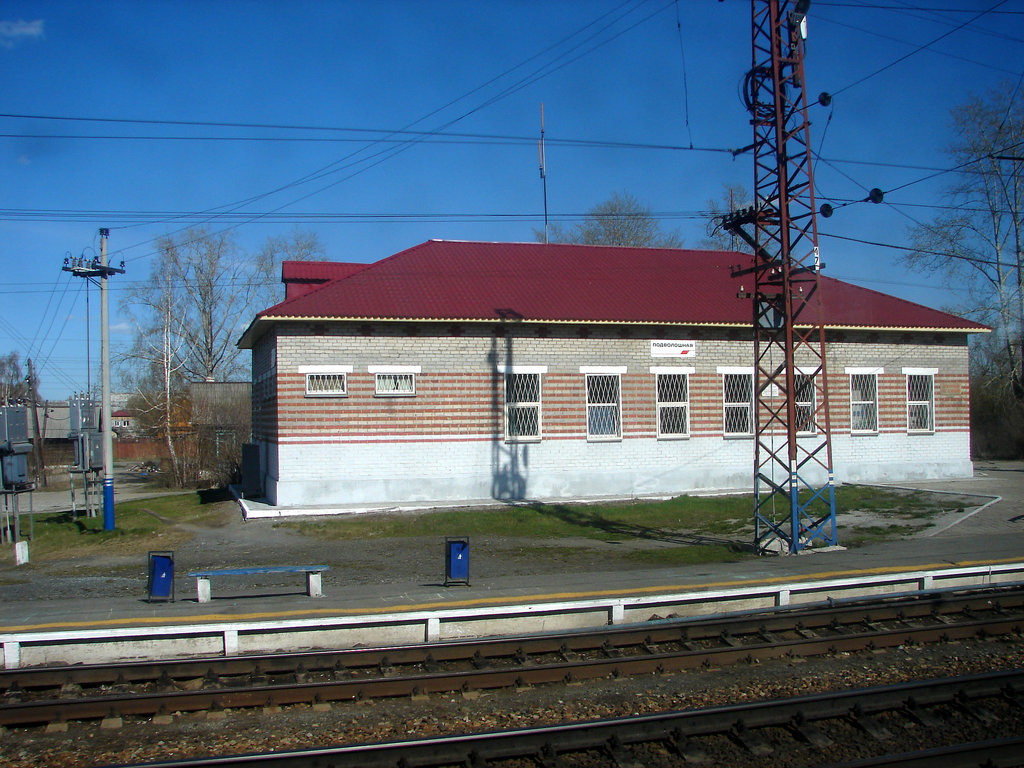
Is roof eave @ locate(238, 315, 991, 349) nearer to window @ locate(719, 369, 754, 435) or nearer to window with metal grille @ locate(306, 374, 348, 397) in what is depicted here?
window with metal grille @ locate(306, 374, 348, 397)

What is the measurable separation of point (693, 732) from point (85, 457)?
2016cm

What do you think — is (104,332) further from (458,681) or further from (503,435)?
(458,681)

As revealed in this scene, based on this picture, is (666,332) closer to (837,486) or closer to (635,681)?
(837,486)

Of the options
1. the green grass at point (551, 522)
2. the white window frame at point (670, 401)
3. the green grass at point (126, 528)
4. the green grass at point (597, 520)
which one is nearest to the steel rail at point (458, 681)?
the green grass at point (597, 520)

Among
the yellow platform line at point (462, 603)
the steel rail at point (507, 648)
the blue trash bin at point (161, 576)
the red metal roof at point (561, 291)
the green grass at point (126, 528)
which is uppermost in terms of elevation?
the red metal roof at point (561, 291)

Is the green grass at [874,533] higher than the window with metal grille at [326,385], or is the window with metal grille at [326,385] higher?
the window with metal grille at [326,385]

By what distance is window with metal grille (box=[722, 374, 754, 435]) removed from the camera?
2425 cm

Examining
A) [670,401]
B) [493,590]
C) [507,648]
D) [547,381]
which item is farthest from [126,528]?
[670,401]

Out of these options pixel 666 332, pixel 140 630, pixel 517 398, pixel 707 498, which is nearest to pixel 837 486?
pixel 707 498

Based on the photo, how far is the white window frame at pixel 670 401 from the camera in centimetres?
2355

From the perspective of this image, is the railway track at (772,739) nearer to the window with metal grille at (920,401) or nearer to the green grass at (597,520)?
the green grass at (597,520)

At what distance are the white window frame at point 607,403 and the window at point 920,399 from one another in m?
10.3

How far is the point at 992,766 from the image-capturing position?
573 centimetres

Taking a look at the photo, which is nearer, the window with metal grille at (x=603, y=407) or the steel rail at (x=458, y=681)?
the steel rail at (x=458, y=681)
